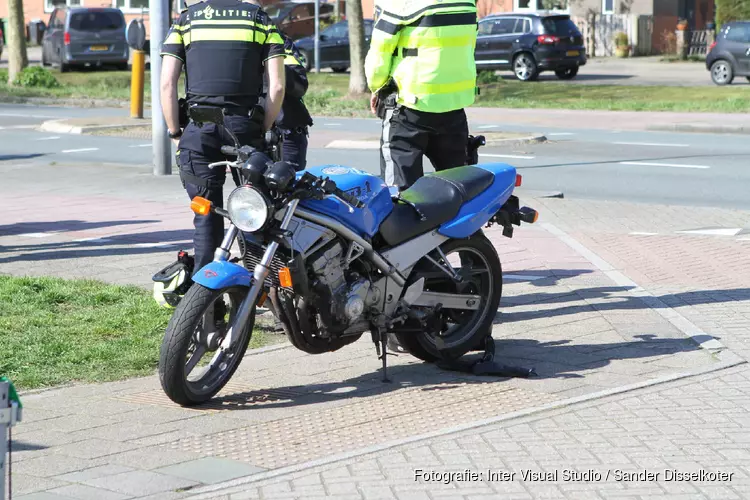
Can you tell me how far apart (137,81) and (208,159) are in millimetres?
16477

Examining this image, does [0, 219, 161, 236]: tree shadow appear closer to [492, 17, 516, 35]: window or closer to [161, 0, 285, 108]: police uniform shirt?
[161, 0, 285, 108]: police uniform shirt

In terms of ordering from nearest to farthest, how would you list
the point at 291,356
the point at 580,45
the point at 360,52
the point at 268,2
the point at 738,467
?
1. the point at 738,467
2. the point at 291,356
3. the point at 360,52
4. the point at 580,45
5. the point at 268,2

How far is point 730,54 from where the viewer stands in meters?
31.1

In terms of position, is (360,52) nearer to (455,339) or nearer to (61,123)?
(61,123)

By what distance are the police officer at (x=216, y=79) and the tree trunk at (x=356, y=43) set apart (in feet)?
66.3

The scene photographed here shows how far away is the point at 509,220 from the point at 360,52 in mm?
20711

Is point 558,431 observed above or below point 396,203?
below

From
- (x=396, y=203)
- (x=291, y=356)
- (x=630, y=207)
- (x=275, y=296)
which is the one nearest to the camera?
(x=275, y=296)

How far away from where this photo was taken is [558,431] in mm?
5336

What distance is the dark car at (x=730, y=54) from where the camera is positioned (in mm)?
30750

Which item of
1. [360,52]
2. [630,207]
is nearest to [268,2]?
[360,52]

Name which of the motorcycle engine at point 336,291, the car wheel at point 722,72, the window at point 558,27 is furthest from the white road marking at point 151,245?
the window at point 558,27

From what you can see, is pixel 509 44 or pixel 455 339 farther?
pixel 509 44

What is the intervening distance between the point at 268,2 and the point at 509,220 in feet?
144
